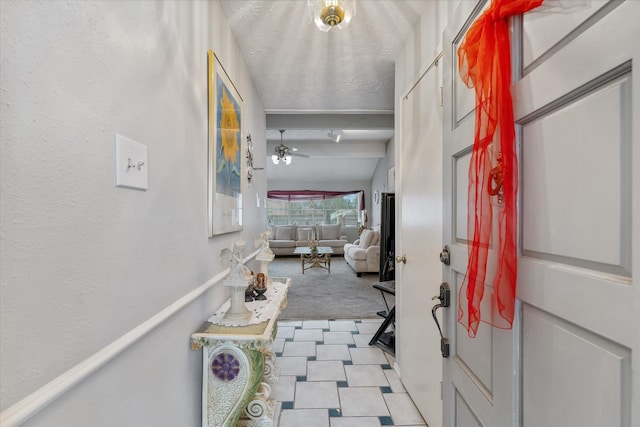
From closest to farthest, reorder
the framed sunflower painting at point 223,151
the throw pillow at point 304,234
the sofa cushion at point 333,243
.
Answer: the framed sunflower painting at point 223,151 < the sofa cushion at point 333,243 < the throw pillow at point 304,234

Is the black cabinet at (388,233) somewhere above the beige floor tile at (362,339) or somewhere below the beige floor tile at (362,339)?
above

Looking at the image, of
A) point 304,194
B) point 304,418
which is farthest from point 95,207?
point 304,194

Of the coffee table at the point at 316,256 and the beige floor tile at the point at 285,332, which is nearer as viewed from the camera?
the beige floor tile at the point at 285,332

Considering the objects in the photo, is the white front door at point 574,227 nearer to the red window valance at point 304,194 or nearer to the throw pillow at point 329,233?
the throw pillow at point 329,233

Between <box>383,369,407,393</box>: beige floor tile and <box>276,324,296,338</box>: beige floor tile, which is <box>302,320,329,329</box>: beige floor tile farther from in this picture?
<box>383,369,407,393</box>: beige floor tile

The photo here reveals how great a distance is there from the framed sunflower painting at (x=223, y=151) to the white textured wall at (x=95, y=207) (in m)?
0.22

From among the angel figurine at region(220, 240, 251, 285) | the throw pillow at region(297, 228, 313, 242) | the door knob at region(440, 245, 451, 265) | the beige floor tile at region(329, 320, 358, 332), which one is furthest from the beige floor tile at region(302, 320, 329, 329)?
the throw pillow at region(297, 228, 313, 242)

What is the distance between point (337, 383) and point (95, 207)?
1983mm

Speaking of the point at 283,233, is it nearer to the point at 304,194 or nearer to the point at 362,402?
the point at 304,194

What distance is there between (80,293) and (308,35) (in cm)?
187

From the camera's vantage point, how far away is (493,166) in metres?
0.80

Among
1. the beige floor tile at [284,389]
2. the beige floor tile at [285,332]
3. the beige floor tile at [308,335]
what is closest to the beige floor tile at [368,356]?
the beige floor tile at [308,335]

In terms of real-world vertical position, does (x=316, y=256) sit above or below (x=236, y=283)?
below

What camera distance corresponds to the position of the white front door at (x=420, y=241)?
5.10 feet
